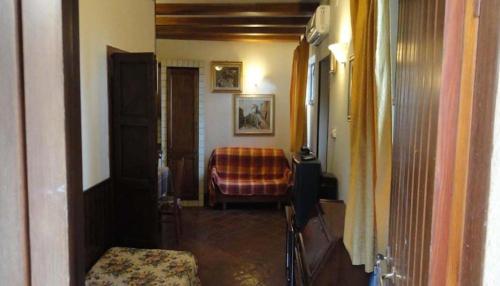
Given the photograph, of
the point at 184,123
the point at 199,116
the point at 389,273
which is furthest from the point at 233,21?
the point at 389,273

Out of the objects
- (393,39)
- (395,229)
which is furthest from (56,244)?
(393,39)

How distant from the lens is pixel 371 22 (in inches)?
62.1

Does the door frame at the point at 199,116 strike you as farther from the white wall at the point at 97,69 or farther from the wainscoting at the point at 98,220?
the wainscoting at the point at 98,220

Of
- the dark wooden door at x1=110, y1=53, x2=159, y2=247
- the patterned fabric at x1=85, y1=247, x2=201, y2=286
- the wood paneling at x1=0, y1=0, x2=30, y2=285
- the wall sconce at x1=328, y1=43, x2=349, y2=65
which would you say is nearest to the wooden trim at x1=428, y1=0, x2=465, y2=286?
the wood paneling at x1=0, y1=0, x2=30, y2=285

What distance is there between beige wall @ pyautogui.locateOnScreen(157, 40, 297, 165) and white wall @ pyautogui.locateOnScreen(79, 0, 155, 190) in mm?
2964

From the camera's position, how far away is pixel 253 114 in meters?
6.39

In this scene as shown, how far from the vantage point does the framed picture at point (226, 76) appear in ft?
20.4

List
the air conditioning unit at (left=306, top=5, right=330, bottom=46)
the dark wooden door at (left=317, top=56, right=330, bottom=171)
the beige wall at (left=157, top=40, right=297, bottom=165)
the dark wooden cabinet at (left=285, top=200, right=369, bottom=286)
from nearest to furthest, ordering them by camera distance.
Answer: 1. the dark wooden cabinet at (left=285, top=200, right=369, bottom=286)
2. the air conditioning unit at (left=306, top=5, right=330, bottom=46)
3. the dark wooden door at (left=317, top=56, right=330, bottom=171)
4. the beige wall at (left=157, top=40, right=297, bottom=165)

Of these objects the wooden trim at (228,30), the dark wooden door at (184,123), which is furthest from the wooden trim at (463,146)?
the dark wooden door at (184,123)

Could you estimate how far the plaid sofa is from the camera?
18.9ft

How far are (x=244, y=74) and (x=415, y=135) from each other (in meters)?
5.40

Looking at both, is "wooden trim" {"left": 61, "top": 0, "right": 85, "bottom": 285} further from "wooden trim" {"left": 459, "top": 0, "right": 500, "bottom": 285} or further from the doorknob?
the doorknob

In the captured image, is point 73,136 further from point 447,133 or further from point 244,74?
point 244,74

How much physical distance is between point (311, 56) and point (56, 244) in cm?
467
